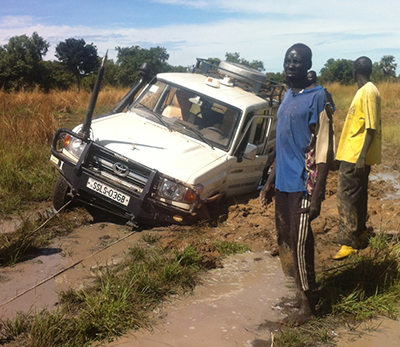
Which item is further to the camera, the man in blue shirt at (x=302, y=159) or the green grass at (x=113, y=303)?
the man in blue shirt at (x=302, y=159)

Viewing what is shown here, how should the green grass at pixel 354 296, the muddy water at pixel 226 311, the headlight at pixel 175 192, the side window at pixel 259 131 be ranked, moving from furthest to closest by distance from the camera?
the side window at pixel 259 131 < the headlight at pixel 175 192 < the green grass at pixel 354 296 < the muddy water at pixel 226 311

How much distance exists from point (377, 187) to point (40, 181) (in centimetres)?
545

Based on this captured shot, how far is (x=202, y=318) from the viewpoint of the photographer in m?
3.90

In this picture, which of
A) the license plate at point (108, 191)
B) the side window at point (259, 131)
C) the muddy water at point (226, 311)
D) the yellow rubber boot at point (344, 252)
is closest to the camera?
the muddy water at point (226, 311)

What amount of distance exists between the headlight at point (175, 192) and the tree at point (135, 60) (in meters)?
23.2

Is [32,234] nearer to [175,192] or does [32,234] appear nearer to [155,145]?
[175,192]

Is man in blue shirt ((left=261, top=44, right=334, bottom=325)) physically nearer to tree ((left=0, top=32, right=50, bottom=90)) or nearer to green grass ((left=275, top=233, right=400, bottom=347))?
green grass ((left=275, top=233, right=400, bottom=347))

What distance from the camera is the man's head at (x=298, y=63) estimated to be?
369 centimetres

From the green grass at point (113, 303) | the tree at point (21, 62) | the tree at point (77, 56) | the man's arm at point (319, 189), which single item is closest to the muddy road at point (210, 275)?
the green grass at point (113, 303)

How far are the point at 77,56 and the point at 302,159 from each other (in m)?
33.3

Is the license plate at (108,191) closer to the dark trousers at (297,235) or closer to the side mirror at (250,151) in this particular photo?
the side mirror at (250,151)

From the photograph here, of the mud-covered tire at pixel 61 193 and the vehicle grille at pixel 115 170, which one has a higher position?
the vehicle grille at pixel 115 170

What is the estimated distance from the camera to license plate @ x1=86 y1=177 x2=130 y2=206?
5.54 metres

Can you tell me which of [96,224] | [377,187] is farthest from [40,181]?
[377,187]
